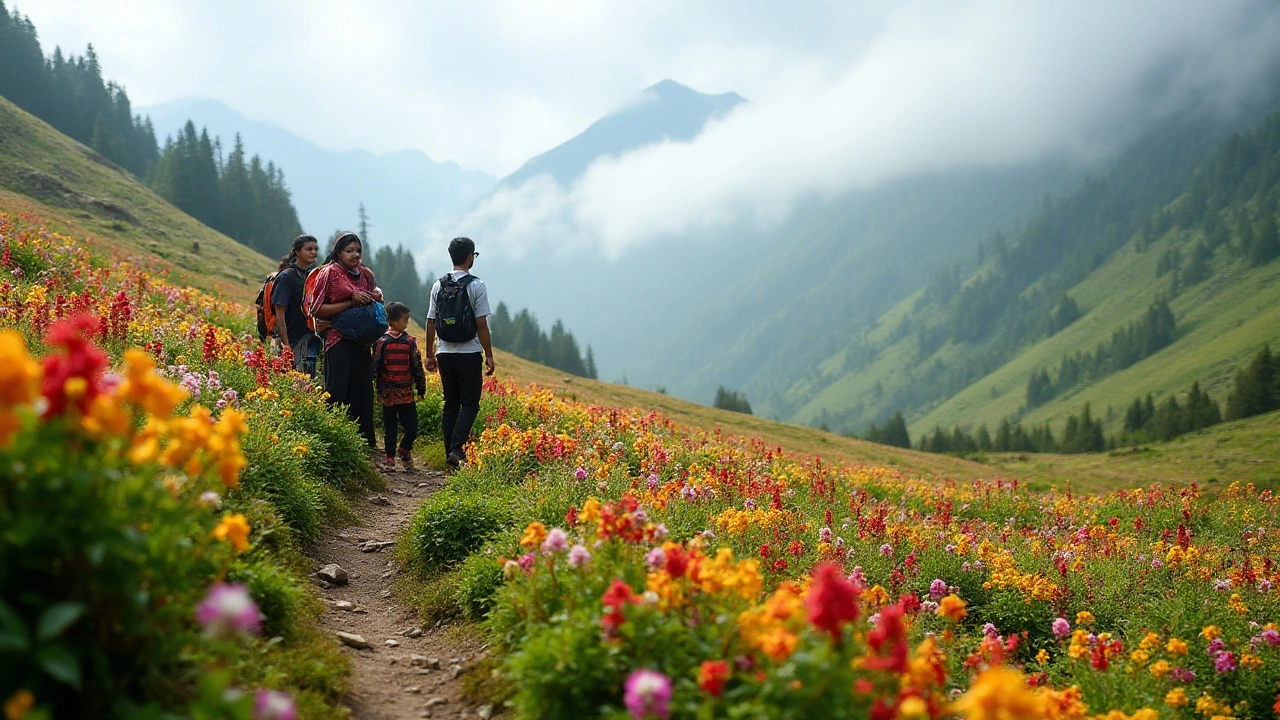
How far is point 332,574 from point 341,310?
4144 millimetres

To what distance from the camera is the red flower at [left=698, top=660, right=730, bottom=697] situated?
3164mm

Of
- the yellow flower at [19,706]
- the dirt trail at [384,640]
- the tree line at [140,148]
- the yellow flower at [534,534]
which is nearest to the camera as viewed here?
the yellow flower at [19,706]

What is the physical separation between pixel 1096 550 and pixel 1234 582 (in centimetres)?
218

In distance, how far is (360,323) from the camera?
→ 977cm

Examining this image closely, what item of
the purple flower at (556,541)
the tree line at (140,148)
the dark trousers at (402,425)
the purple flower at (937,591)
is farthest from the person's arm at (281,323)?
the tree line at (140,148)

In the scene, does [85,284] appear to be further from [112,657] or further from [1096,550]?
[1096,550]

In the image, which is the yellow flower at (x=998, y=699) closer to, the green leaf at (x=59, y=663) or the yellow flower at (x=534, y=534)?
the yellow flower at (x=534, y=534)

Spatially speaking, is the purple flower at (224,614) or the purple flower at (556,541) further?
the purple flower at (556,541)

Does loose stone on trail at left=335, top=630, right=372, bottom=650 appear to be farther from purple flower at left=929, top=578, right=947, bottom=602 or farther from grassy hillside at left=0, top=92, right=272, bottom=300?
grassy hillside at left=0, top=92, right=272, bottom=300

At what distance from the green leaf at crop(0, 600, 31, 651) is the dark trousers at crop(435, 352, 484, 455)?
773 cm

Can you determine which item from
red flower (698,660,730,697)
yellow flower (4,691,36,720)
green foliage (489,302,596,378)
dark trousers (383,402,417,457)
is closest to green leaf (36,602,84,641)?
yellow flower (4,691,36,720)

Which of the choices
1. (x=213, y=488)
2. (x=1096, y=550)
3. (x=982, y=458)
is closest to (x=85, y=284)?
(x=213, y=488)

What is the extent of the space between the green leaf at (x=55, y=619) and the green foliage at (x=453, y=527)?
179 inches

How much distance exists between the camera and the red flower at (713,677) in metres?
3.16
